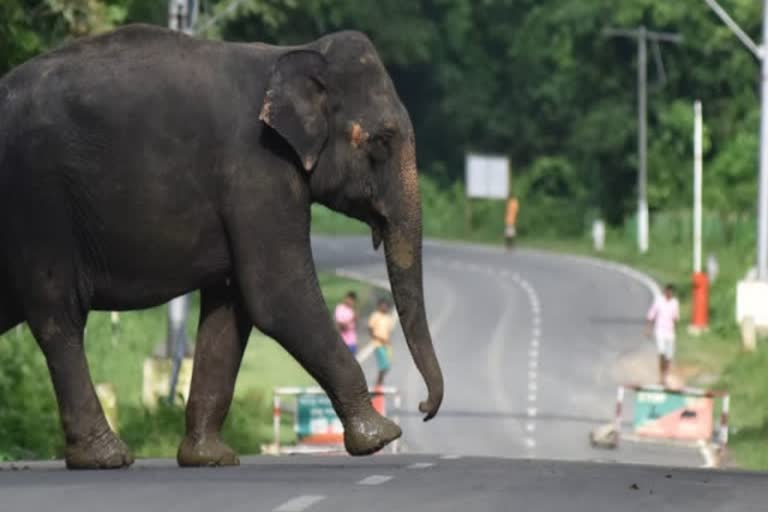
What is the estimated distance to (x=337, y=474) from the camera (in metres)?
17.6

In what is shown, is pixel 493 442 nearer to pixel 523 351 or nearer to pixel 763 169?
pixel 763 169

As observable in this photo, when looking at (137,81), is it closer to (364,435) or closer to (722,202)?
(364,435)

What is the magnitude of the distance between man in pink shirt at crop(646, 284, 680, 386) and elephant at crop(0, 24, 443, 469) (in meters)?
26.4

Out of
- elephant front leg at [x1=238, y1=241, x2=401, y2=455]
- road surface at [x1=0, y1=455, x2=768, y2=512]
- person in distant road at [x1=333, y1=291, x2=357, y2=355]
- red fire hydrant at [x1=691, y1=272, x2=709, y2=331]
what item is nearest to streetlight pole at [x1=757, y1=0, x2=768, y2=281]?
red fire hydrant at [x1=691, y1=272, x2=709, y2=331]

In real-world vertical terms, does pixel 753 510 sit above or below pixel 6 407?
above

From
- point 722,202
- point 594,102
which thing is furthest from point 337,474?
point 594,102

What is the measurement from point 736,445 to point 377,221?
54.7ft

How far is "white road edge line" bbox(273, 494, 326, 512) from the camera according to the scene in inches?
575

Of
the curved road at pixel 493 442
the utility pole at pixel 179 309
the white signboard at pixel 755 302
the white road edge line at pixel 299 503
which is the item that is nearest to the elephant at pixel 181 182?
the curved road at pixel 493 442

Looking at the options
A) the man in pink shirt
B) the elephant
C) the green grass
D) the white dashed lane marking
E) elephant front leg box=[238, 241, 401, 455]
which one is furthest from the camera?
the man in pink shirt

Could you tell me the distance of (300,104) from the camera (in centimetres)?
1939

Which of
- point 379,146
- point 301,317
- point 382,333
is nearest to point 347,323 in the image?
point 382,333

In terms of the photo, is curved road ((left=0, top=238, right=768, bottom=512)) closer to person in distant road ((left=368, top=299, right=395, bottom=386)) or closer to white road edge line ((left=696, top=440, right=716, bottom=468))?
white road edge line ((left=696, top=440, right=716, bottom=468))

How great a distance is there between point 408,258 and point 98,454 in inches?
100
